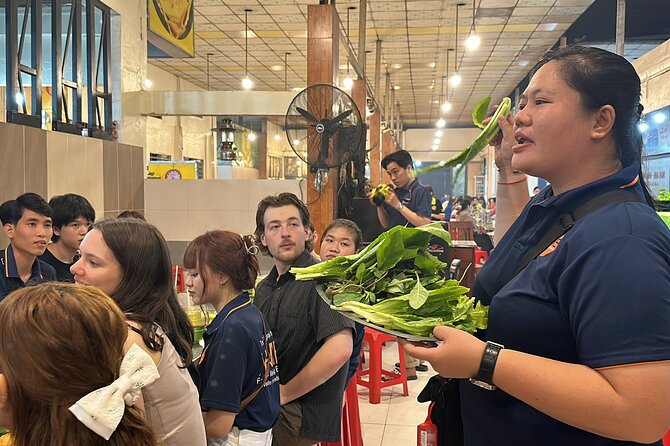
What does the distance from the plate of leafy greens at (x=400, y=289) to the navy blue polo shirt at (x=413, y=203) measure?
13.5ft

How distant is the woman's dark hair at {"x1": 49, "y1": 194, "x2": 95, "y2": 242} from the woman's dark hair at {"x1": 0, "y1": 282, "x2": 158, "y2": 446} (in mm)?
2970

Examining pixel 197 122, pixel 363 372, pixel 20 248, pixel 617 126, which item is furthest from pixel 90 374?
pixel 197 122

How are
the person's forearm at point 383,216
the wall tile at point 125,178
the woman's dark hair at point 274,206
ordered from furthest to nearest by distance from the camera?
1. the wall tile at point 125,178
2. the person's forearm at point 383,216
3. the woman's dark hair at point 274,206

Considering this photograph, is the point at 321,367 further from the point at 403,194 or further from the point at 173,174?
Result: the point at 173,174

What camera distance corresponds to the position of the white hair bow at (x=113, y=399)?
1101 millimetres

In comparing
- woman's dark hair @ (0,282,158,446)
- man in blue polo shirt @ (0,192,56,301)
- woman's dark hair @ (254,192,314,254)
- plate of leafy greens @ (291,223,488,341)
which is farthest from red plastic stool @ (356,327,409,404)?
woman's dark hair @ (0,282,158,446)

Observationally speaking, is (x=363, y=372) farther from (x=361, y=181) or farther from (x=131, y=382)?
(x=131, y=382)

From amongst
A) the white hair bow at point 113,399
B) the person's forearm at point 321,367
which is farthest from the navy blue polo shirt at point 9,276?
the white hair bow at point 113,399

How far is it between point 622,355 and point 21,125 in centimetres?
512

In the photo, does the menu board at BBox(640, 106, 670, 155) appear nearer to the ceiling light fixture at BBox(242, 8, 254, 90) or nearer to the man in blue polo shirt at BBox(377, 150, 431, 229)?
the man in blue polo shirt at BBox(377, 150, 431, 229)

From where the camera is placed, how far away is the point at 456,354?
117cm

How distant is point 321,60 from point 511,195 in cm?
455

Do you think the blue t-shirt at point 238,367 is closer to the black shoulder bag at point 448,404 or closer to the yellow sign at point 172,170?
the black shoulder bag at point 448,404

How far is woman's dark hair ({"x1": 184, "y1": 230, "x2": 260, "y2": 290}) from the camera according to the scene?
219 cm
